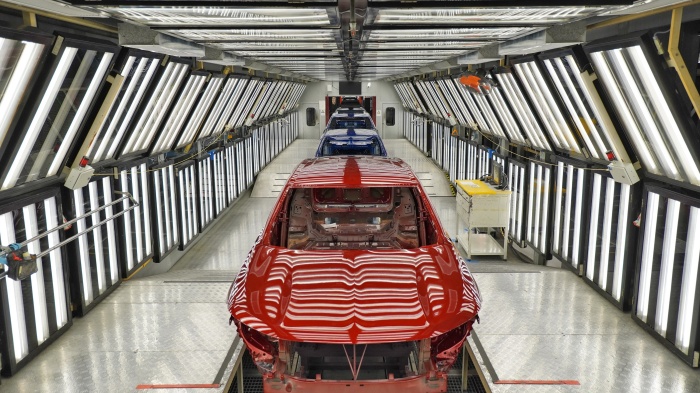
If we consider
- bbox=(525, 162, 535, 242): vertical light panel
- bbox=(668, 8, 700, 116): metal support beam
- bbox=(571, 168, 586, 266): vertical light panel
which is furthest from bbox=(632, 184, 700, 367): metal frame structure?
bbox=(525, 162, 535, 242): vertical light panel

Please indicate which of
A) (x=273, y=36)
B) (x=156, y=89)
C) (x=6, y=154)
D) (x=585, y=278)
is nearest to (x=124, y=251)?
(x=156, y=89)

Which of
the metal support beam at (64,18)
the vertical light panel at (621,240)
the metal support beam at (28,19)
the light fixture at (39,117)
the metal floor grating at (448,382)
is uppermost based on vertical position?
the metal support beam at (64,18)

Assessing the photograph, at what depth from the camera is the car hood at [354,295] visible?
311cm

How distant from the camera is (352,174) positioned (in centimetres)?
472

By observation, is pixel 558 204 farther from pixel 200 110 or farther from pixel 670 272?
pixel 200 110

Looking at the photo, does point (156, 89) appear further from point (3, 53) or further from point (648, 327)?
point (648, 327)

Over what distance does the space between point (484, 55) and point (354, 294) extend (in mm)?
3707

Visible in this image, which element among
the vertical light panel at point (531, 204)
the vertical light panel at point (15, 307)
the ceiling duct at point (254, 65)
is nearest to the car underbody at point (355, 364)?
the vertical light panel at point (15, 307)

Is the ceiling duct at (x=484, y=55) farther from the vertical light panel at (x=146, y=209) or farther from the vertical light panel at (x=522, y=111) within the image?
the vertical light panel at (x=146, y=209)

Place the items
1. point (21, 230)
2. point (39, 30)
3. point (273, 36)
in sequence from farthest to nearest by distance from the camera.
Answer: point (273, 36)
point (21, 230)
point (39, 30)

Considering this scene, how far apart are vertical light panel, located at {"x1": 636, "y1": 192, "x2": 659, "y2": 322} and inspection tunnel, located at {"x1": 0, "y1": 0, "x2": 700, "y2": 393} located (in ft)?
0.06

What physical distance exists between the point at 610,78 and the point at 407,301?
272 centimetres

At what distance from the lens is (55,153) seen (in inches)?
175

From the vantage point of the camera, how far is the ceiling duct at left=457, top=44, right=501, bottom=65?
575 centimetres
